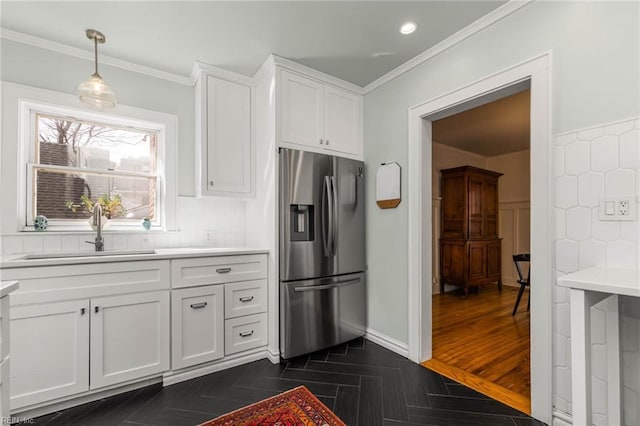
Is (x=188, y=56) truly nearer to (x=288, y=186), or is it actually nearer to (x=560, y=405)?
(x=288, y=186)

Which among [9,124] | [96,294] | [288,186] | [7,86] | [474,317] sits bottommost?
[474,317]

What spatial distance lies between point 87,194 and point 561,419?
12.0ft

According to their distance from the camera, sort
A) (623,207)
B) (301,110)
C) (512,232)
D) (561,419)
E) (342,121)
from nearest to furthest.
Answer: (623,207) < (561,419) < (301,110) < (342,121) < (512,232)

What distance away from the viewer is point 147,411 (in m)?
1.79

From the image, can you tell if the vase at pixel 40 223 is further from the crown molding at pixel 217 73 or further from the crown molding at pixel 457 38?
the crown molding at pixel 457 38

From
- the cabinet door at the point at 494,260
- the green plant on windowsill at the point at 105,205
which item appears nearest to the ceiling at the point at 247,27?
the green plant on windowsill at the point at 105,205

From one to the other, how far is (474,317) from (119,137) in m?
4.30

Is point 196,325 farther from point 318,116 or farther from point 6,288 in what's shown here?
point 318,116

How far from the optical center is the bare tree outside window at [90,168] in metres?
2.32

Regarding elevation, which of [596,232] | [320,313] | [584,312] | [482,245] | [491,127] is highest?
[491,127]

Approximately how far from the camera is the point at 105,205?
2477mm

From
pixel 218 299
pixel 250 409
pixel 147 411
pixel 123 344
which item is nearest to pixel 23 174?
pixel 123 344

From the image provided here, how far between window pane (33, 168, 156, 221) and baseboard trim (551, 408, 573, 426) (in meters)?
3.30

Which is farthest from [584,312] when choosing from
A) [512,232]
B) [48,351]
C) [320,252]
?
[512,232]
